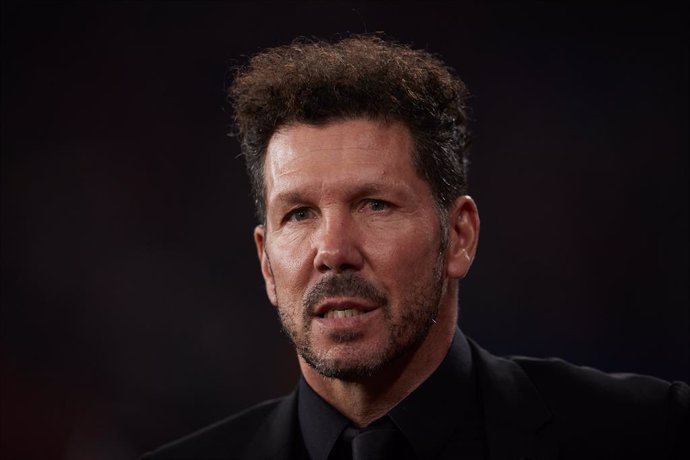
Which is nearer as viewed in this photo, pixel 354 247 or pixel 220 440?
pixel 354 247

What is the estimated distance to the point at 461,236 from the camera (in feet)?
9.82

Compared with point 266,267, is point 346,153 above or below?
above

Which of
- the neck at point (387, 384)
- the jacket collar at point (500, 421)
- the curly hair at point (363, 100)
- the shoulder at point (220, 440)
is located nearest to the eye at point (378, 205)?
the curly hair at point (363, 100)

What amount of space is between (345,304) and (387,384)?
33cm

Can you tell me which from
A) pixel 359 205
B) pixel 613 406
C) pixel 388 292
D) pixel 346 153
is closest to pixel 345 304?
pixel 388 292

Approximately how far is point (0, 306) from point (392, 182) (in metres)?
2.50

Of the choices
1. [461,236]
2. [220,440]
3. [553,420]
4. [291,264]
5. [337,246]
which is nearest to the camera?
[337,246]

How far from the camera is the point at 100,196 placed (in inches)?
181

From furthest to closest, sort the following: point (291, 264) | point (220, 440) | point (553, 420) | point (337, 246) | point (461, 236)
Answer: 1. point (220, 440)
2. point (461, 236)
3. point (553, 420)
4. point (291, 264)
5. point (337, 246)

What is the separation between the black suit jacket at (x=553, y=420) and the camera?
9.17 ft

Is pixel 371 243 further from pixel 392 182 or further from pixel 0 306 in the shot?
pixel 0 306

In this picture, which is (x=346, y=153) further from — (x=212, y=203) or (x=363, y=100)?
(x=212, y=203)

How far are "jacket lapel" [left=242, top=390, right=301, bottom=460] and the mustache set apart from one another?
0.57 meters

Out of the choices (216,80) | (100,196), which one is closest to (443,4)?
(216,80)
